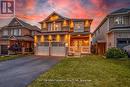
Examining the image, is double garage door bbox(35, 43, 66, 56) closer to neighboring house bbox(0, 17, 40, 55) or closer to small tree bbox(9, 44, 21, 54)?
small tree bbox(9, 44, 21, 54)

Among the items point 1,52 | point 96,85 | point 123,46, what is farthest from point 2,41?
point 96,85

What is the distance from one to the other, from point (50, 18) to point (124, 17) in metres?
14.8

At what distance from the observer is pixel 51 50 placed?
103 feet

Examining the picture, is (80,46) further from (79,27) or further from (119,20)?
(119,20)

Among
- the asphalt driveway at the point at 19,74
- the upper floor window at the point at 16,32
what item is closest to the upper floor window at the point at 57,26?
the upper floor window at the point at 16,32

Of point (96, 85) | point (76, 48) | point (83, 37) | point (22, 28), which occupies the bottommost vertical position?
point (96, 85)

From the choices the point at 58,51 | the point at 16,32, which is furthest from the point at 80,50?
the point at 16,32

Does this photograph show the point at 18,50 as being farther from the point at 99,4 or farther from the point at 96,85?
the point at 96,85

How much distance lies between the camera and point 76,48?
1200 inches

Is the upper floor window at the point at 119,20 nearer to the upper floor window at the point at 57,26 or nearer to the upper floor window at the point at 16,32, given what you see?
the upper floor window at the point at 57,26

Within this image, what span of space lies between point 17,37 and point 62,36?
42.5 ft

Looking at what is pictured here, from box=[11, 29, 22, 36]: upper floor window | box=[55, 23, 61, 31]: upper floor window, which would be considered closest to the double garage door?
box=[55, 23, 61, 31]: upper floor window

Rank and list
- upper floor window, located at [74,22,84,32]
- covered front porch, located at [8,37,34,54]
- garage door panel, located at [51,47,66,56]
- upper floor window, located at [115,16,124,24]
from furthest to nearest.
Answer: covered front porch, located at [8,37,34,54] < upper floor window, located at [74,22,84,32] < garage door panel, located at [51,47,66,56] < upper floor window, located at [115,16,124,24]

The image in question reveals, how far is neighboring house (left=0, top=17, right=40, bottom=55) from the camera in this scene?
37.1 m
